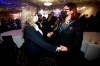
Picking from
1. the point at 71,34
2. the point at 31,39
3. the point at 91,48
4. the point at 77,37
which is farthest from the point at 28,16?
the point at 91,48

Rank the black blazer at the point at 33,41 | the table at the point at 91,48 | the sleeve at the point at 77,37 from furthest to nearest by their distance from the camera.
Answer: the table at the point at 91,48 → the sleeve at the point at 77,37 → the black blazer at the point at 33,41

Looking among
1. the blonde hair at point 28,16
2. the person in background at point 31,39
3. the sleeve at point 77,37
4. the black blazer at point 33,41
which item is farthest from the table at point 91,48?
the blonde hair at point 28,16

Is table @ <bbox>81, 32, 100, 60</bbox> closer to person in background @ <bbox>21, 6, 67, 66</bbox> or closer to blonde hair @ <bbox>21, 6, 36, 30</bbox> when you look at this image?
person in background @ <bbox>21, 6, 67, 66</bbox>

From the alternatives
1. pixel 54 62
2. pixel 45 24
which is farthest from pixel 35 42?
pixel 45 24

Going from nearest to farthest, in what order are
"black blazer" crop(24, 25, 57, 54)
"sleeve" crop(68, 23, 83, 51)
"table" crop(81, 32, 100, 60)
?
"black blazer" crop(24, 25, 57, 54)
"sleeve" crop(68, 23, 83, 51)
"table" crop(81, 32, 100, 60)

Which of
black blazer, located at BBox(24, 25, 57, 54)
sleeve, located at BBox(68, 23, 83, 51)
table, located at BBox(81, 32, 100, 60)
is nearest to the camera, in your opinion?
black blazer, located at BBox(24, 25, 57, 54)

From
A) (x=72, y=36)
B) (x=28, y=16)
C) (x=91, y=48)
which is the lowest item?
(x=91, y=48)

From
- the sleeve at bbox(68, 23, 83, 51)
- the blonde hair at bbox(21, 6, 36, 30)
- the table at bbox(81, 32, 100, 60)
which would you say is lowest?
the table at bbox(81, 32, 100, 60)

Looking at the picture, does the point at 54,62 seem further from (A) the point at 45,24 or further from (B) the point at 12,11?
(B) the point at 12,11

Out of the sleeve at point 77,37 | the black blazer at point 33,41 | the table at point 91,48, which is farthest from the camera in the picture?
the table at point 91,48

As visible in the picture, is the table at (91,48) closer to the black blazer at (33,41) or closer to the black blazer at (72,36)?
the black blazer at (72,36)

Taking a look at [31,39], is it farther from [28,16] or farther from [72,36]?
[72,36]

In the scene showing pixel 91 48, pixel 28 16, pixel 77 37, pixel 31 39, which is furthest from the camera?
pixel 91 48

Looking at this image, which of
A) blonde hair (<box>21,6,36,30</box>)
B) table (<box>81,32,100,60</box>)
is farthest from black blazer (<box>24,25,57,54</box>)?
table (<box>81,32,100,60</box>)
